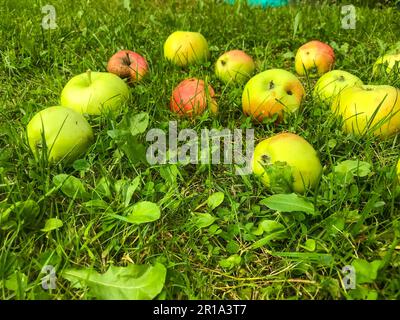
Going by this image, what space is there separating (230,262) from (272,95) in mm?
1028

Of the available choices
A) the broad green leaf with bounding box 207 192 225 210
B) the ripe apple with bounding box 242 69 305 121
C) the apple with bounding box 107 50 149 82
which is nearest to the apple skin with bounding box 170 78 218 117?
the ripe apple with bounding box 242 69 305 121

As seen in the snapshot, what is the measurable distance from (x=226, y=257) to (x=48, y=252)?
612 mm

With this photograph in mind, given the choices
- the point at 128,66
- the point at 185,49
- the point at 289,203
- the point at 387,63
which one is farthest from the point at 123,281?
the point at 387,63

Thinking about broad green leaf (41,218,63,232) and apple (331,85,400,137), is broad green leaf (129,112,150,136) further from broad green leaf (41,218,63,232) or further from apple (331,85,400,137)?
apple (331,85,400,137)

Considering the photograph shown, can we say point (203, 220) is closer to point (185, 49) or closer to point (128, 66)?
point (128, 66)

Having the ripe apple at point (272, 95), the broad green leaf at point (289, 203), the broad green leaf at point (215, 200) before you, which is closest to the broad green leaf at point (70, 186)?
the broad green leaf at point (215, 200)

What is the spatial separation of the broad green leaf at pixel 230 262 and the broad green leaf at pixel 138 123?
0.79m

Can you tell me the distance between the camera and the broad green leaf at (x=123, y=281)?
4.63 ft

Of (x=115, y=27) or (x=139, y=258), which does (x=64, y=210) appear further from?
(x=115, y=27)

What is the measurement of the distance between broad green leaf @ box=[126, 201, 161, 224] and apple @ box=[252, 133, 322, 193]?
45 centimetres

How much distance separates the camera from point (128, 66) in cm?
271

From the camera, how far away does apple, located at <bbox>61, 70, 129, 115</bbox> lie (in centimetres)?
226

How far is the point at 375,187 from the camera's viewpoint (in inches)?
68.8

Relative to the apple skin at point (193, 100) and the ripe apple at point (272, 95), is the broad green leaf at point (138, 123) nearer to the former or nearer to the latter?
the apple skin at point (193, 100)
